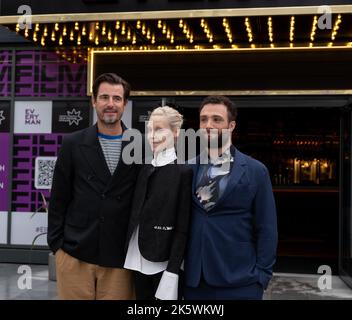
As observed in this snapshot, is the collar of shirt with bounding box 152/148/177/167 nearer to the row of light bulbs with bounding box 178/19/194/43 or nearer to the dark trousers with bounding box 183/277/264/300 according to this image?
the dark trousers with bounding box 183/277/264/300

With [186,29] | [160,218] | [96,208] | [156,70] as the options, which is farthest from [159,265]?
[156,70]

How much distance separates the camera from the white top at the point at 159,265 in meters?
2.86

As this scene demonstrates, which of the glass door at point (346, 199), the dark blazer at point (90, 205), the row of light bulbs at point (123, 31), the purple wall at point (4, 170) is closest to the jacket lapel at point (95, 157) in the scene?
the dark blazer at point (90, 205)

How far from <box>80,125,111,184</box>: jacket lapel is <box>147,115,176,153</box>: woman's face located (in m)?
0.34

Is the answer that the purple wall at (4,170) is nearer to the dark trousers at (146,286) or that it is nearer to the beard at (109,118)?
the beard at (109,118)

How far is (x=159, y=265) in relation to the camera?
2969mm

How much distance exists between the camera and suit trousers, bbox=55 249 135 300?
314 centimetres

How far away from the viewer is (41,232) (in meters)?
8.45

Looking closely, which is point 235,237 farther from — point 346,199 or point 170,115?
point 346,199

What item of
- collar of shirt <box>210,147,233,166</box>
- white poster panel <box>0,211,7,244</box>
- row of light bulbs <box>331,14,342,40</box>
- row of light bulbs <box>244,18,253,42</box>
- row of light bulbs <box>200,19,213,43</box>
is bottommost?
white poster panel <box>0,211,7,244</box>

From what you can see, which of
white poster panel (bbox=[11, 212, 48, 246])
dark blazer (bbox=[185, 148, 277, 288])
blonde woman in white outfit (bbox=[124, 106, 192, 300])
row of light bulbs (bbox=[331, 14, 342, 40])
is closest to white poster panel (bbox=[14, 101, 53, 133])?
white poster panel (bbox=[11, 212, 48, 246])

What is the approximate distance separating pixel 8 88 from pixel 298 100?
4.77 m

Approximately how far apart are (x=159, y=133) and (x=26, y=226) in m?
6.14

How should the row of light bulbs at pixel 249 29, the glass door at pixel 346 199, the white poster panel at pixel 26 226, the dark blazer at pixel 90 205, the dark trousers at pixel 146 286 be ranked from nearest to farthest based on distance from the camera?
the dark trousers at pixel 146 286, the dark blazer at pixel 90 205, the row of light bulbs at pixel 249 29, the glass door at pixel 346 199, the white poster panel at pixel 26 226
